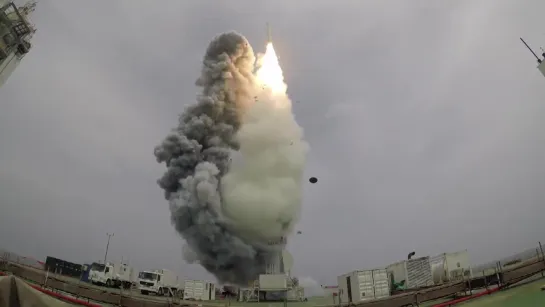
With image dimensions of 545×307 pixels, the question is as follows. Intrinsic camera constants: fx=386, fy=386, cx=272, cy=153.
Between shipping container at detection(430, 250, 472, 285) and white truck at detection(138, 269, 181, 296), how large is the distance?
2693cm

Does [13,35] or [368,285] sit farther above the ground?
[13,35]

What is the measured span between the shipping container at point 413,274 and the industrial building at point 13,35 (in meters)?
52.3

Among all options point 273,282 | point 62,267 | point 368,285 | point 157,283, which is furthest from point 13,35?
point 368,285

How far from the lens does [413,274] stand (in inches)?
1270

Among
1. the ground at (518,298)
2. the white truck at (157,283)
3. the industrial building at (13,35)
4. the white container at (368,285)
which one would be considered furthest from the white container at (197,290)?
the industrial building at (13,35)

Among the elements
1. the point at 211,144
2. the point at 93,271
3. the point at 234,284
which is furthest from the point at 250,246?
the point at 93,271

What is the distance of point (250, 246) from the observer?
2138 inches

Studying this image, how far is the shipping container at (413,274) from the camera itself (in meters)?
31.3

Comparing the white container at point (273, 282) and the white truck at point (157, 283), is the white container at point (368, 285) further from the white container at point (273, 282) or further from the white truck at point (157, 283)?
the white truck at point (157, 283)

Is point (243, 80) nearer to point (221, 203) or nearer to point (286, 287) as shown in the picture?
point (221, 203)

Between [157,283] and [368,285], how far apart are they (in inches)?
939

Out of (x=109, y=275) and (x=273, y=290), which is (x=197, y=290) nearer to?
(x=273, y=290)

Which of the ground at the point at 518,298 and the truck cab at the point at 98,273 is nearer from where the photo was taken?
the ground at the point at 518,298

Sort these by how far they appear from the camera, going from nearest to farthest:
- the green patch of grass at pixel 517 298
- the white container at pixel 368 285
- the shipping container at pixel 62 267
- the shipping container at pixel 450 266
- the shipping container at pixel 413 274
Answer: the green patch of grass at pixel 517 298 → the shipping container at pixel 450 266 → the shipping container at pixel 413 274 → the white container at pixel 368 285 → the shipping container at pixel 62 267
